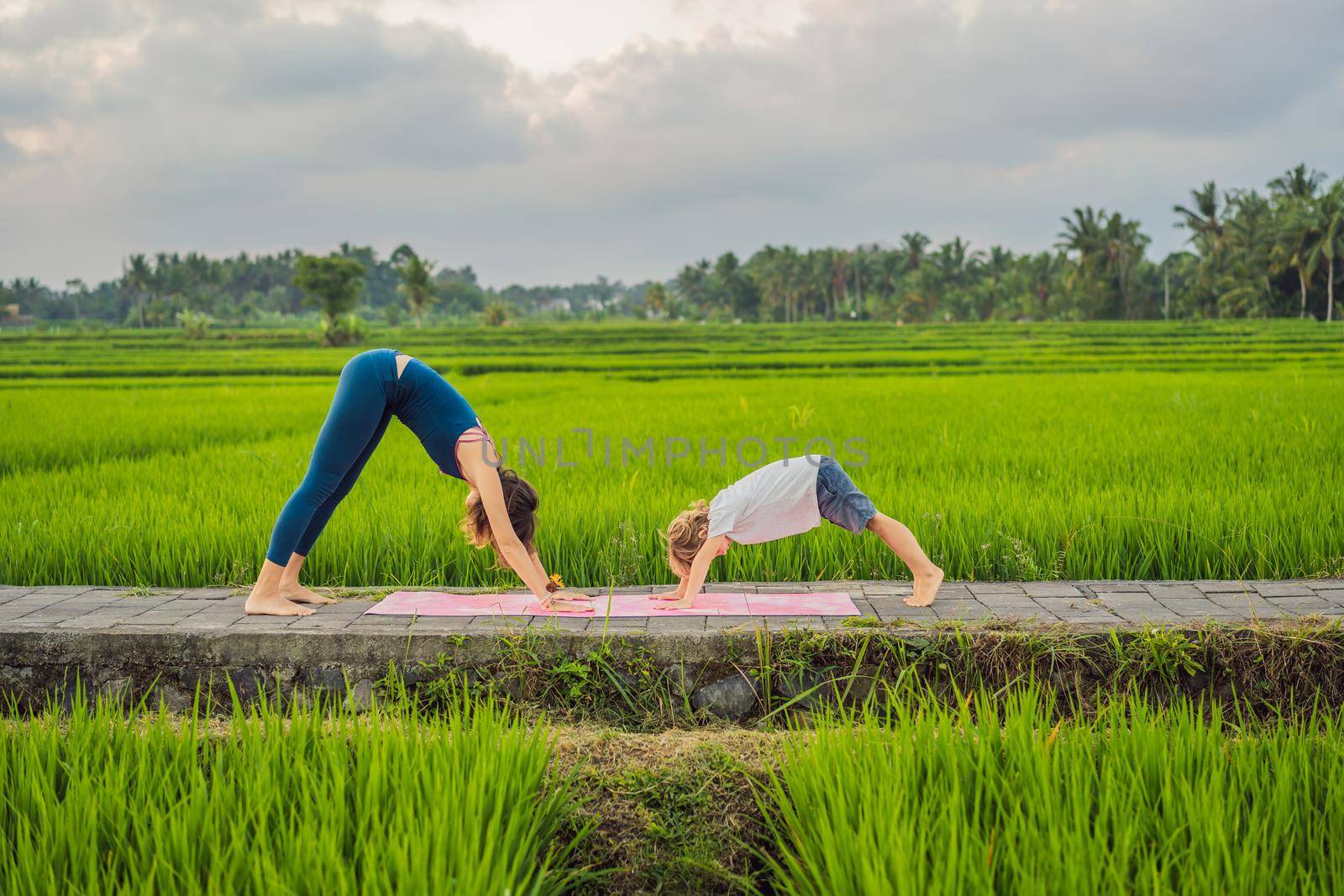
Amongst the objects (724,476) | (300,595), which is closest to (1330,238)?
(724,476)

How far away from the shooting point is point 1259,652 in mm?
2844

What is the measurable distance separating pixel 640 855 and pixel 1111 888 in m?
0.98

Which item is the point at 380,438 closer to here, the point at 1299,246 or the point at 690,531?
the point at 690,531

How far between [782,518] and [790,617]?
1.11ft

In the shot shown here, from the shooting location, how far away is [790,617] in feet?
10.1

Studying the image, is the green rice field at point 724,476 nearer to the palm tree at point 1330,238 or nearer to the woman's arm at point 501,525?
the woman's arm at point 501,525

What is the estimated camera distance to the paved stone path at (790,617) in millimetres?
3000

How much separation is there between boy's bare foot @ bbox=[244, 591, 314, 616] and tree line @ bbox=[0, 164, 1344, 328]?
138ft

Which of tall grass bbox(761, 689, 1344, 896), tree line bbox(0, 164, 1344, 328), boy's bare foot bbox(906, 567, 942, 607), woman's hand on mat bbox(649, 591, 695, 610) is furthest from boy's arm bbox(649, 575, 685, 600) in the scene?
tree line bbox(0, 164, 1344, 328)

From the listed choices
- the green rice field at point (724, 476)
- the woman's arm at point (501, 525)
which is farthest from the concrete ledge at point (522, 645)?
the green rice field at point (724, 476)

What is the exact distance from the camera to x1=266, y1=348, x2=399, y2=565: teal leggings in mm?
3229

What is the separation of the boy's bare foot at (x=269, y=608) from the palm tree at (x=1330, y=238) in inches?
1868

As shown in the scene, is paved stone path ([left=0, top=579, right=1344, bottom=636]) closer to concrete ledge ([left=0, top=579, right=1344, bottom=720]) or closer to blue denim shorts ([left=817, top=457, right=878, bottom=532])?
concrete ledge ([left=0, top=579, right=1344, bottom=720])

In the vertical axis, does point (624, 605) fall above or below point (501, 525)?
below
